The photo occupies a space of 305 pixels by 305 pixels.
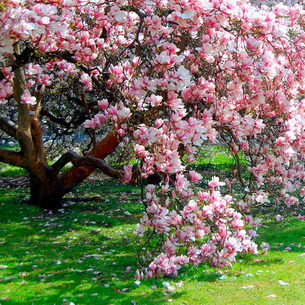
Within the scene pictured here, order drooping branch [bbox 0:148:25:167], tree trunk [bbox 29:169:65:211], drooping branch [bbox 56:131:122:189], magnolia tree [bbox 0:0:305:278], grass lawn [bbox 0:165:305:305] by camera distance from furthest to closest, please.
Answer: tree trunk [bbox 29:169:65:211] → drooping branch [bbox 0:148:25:167] → drooping branch [bbox 56:131:122:189] → grass lawn [bbox 0:165:305:305] → magnolia tree [bbox 0:0:305:278]

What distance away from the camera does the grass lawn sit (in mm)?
5219

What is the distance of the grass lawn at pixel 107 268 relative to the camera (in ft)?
17.1

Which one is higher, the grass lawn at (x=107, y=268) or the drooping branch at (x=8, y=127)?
the drooping branch at (x=8, y=127)

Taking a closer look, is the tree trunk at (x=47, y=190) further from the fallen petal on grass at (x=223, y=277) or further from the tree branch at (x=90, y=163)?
the fallen petal on grass at (x=223, y=277)

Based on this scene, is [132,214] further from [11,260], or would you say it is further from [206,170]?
[206,170]

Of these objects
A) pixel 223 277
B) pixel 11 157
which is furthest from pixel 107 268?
pixel 11 157

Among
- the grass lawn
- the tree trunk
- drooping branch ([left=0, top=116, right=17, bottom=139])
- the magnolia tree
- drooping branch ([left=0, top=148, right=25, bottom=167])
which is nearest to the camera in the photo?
the magnolia tree

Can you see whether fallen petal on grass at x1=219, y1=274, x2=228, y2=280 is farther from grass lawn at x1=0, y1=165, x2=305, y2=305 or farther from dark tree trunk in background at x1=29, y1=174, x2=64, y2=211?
dark tree trunk in background at x1=29, y1=174, x2=64, y2=211

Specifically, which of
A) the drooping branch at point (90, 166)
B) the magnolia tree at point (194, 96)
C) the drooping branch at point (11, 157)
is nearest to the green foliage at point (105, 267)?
the magnolia tree at point (194, 96)

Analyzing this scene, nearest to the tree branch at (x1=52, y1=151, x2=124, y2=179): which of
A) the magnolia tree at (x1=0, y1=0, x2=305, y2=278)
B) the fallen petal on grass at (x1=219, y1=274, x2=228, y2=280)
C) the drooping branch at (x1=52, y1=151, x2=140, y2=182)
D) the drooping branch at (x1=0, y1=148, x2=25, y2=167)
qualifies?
the drooping branch at (x1=52, y1=151, x2=140, y2=182)

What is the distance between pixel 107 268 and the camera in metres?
6.40

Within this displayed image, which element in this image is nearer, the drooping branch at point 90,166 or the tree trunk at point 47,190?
the drooping branch at point 90,166

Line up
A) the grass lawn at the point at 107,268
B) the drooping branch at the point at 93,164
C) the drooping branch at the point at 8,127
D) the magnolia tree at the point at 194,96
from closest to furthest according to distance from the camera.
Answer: the magnolia tree at the point at 194,96 → the grass lawn at the point at 107,268 → the drooping branch at the point at 93,164 → the drooping branch at the point at 8,127

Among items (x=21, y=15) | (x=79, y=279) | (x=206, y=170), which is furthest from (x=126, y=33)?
(x=206, y=170)
